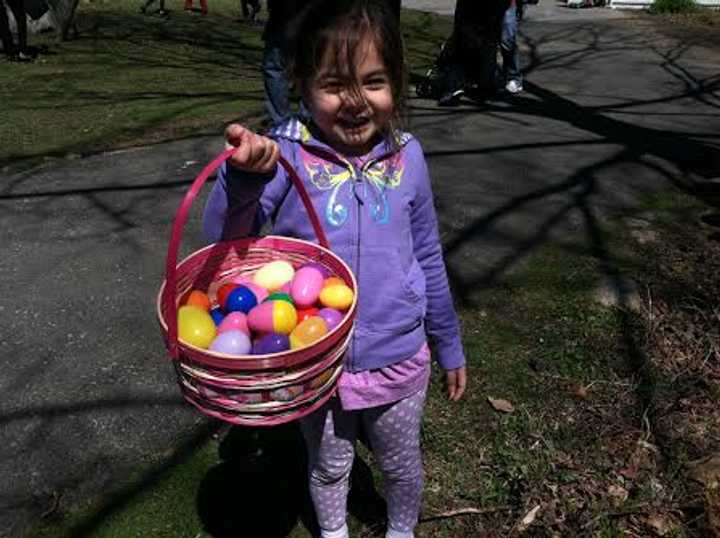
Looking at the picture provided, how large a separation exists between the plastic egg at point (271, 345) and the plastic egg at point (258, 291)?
166 millimetres

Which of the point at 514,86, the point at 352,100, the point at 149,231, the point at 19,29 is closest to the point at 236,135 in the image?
the point at 352,100

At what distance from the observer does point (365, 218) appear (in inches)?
58.2

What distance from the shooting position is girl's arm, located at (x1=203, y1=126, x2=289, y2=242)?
4.06 feet

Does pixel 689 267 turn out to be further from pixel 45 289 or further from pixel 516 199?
pixel 45 289

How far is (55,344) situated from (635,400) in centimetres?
227

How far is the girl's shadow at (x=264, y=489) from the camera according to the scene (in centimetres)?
199

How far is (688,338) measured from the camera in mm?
2697

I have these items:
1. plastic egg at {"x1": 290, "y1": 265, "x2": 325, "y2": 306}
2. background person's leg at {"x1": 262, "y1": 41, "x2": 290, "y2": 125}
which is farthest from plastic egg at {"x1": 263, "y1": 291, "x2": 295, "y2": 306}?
background person's leg at {"x1": 262, "y1": 41, "x2": 290, "y2": 125}

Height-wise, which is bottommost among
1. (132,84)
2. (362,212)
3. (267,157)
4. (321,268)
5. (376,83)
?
(132,84)

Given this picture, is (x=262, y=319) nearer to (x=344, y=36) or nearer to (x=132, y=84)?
(x=344, y=36)

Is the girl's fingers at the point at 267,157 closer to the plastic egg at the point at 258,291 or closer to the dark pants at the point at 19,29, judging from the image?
the plastic egg at the point at 258,291

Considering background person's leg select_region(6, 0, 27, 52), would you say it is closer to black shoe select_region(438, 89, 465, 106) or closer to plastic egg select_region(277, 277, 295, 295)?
black shoe select_region(438, 89, 465, 106)

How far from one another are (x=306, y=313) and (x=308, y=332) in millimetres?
114

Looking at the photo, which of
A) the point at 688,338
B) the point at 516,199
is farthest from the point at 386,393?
the point at 516,199
